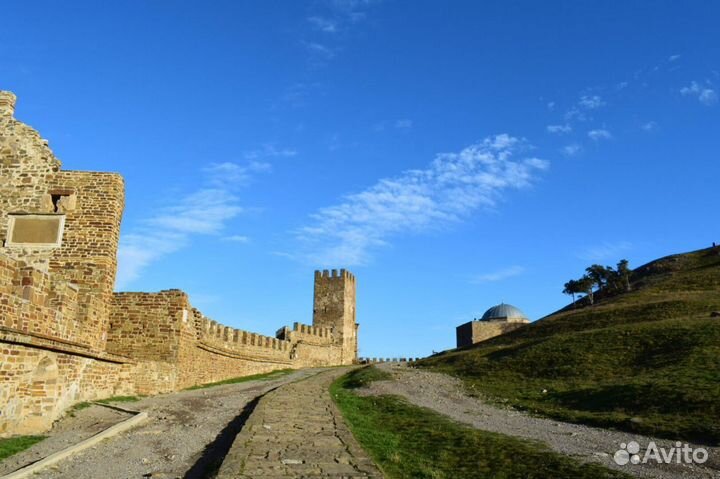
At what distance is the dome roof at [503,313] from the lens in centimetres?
7800

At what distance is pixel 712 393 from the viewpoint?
582 inches

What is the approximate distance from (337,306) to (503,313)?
28.8 meters

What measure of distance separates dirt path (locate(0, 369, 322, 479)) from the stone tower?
143 feet

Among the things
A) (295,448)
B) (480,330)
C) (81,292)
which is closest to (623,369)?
(295,448)

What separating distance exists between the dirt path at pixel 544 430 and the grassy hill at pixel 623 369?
892 millimetres

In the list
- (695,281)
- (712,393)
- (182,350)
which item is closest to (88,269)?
(182,350)

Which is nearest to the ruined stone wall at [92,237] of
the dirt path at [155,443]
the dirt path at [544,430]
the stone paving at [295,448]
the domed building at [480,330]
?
the dirt path at [155,443]

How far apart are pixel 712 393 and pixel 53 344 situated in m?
17.5

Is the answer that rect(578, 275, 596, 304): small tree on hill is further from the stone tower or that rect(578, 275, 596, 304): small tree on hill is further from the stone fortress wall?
the stone fortress wall

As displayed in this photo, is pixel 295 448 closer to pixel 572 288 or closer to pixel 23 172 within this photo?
pixel 23 172

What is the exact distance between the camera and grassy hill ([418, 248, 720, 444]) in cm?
1410

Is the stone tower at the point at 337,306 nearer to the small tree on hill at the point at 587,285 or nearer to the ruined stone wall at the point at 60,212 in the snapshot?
the small tree on hill at the point at 587,285

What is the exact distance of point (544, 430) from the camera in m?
13.1

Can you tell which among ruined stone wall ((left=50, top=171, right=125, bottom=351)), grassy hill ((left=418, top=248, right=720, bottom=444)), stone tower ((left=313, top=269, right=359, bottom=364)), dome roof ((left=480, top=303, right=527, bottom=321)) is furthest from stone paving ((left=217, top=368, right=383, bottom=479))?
dome roof ((left=480, top=303, right=527, bottom=321))
